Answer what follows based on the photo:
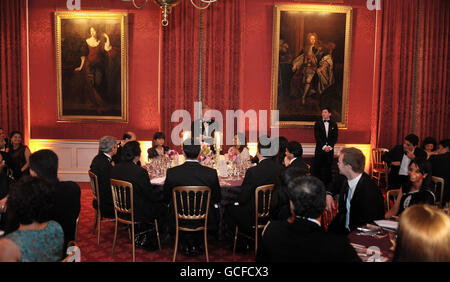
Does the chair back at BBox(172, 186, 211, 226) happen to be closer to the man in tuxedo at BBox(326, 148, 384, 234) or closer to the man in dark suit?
the man in tuxedo at BBox(326, 148, 384, 234)

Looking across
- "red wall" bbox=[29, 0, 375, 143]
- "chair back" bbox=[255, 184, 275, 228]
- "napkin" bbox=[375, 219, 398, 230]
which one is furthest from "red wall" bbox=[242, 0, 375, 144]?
"napkin" bbox=[375, 219, 398, 230]

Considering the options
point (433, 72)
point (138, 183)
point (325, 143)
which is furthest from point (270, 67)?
point (138, 183)

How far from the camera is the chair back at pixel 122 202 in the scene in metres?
4.36

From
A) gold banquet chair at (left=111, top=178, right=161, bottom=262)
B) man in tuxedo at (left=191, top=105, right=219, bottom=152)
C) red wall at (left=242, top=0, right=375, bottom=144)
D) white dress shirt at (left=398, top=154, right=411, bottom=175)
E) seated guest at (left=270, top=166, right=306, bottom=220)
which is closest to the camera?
seated guest at (left=270, top=166, right=306, bottom=220)

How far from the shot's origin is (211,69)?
8.33 metres

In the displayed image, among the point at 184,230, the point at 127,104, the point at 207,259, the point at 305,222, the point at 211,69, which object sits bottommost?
the point at 207,259

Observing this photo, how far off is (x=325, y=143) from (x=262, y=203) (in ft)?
13.2

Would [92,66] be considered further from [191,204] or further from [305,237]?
[305,237]

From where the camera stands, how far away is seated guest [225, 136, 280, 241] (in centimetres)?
429

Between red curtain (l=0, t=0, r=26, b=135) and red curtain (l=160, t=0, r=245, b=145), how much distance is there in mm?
3297
